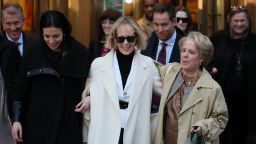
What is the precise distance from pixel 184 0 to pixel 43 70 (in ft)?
17.0

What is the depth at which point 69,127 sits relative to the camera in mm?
5199

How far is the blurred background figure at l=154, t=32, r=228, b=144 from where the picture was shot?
4.82m

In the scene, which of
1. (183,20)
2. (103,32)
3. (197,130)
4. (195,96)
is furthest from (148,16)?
(197,130)

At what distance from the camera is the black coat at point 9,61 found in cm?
551

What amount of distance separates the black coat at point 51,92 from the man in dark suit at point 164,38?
1.21 meters

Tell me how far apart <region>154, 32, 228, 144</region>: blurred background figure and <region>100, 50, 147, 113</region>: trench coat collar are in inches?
8.2

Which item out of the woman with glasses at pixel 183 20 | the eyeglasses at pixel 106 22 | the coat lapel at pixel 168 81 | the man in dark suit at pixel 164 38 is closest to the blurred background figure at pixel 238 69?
the woman with glasses at pixel 183 20

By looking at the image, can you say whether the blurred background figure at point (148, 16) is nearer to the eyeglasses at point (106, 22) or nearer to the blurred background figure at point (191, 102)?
the eyeglasses at point (106, 22)

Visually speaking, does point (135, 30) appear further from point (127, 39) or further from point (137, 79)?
point (137, 79)

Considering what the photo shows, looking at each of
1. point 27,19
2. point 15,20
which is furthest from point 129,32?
point 27,19

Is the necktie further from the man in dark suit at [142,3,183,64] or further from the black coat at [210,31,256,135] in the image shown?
the black coat at [210,31,256,135]

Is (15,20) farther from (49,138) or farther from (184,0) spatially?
(184,0)

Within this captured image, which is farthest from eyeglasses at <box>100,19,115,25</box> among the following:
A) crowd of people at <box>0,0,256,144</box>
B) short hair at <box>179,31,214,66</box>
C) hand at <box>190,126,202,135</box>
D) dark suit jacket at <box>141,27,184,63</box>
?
hand at <box>190,126,202,135</box>

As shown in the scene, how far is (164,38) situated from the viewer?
6.18 meters
